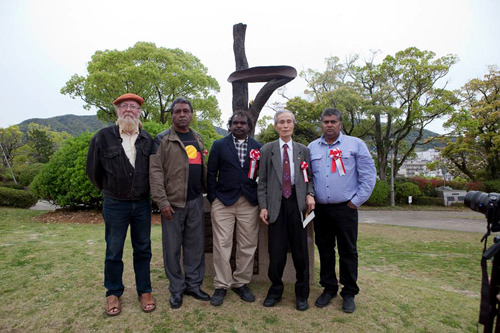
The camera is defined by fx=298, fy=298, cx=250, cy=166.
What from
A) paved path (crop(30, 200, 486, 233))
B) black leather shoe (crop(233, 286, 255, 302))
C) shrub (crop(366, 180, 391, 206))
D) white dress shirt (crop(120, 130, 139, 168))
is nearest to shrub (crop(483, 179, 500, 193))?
shrub (crop(366, 180, 391, 206))

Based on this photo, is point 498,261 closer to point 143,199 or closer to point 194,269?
point 194,269

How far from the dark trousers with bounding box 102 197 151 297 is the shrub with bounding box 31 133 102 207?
7.14 m

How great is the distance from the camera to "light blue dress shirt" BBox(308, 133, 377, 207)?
2.89 m

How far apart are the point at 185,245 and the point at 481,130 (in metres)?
31.1

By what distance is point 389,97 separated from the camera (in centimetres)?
2375

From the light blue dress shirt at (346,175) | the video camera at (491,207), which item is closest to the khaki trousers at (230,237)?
the light blue dress shirt at (346,175)

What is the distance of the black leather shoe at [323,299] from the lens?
9.67 feet

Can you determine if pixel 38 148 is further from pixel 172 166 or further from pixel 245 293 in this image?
pixel 245 293

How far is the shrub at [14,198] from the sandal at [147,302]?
13.1 meters

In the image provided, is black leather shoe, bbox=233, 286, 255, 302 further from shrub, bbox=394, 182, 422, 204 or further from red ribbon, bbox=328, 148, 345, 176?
shrub, bbox=394, 182, 422, 204

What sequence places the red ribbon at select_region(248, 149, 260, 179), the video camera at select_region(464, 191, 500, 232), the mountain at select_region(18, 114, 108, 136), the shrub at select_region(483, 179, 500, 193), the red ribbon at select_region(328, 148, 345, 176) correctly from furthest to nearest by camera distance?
the mountain at select_region(18, 114, 108, 136)
the shrub at select_region(483, 179, 500, 193)
the red ribbon at select_region(248, 149, 260, 179)
the red ribbon at select_region(328, 148, 345, 176)
the video camera at select_region(464, 191, 500, 232)

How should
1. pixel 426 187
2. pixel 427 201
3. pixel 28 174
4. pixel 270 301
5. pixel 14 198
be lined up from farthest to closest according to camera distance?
pixel 28 174 → pixel 426 187 → pixel 427 201 → pixel 14 198 → pixel 270 301

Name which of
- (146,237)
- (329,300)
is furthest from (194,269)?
(329,300)

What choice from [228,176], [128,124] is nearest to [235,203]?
[228,176]
